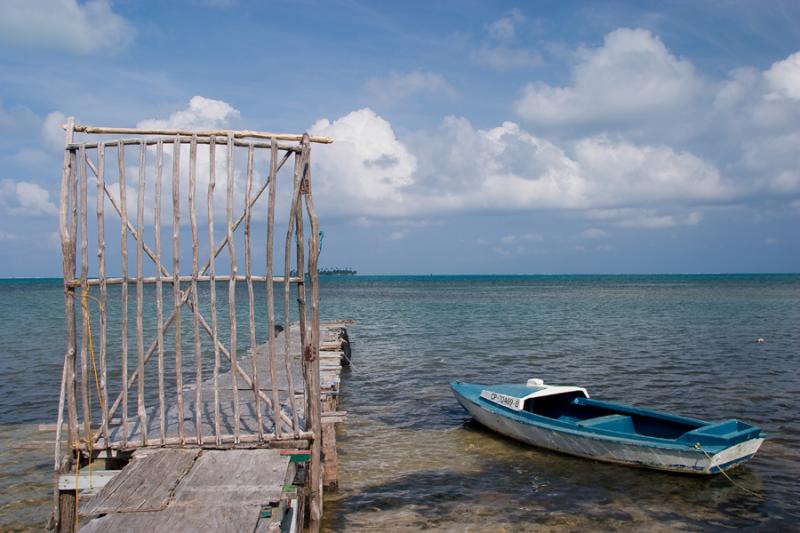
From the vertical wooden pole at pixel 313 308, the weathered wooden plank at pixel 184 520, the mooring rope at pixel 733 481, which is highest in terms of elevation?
the vertical wooden pole at pixel 313 308

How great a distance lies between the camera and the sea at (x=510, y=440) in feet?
29.9

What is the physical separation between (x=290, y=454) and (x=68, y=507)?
8.86ft

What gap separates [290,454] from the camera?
23.0ft

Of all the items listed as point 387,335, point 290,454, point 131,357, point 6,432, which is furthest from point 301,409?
point 387,335

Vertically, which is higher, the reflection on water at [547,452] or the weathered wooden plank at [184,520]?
the weathered wooden plank at [184,520]

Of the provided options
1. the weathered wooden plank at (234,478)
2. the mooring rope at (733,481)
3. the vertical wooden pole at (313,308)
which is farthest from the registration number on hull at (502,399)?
the weathered wooden plank at (234,478)

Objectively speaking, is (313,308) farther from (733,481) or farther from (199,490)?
(733,481)

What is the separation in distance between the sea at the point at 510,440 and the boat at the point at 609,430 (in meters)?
0.31

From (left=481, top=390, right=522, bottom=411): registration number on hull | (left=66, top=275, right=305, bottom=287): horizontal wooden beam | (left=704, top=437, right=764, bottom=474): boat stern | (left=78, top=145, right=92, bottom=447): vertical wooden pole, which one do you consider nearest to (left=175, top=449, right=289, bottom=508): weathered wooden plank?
(left=78, top=145, right=92, bottom=447): vertical wooden pole

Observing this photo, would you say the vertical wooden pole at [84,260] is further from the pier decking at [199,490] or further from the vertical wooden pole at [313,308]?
the vertical wooden pole at [313,308]

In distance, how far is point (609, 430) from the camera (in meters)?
11.2

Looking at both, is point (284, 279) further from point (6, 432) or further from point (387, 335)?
point (387, 335)

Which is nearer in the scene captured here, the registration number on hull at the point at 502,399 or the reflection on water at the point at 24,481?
the reflection on water at the point at 24,481

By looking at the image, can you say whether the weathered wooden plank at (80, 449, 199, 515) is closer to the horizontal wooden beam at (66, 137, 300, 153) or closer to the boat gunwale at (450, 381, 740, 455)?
the horizontal wooden beam at (66, 137, 300, 153)
